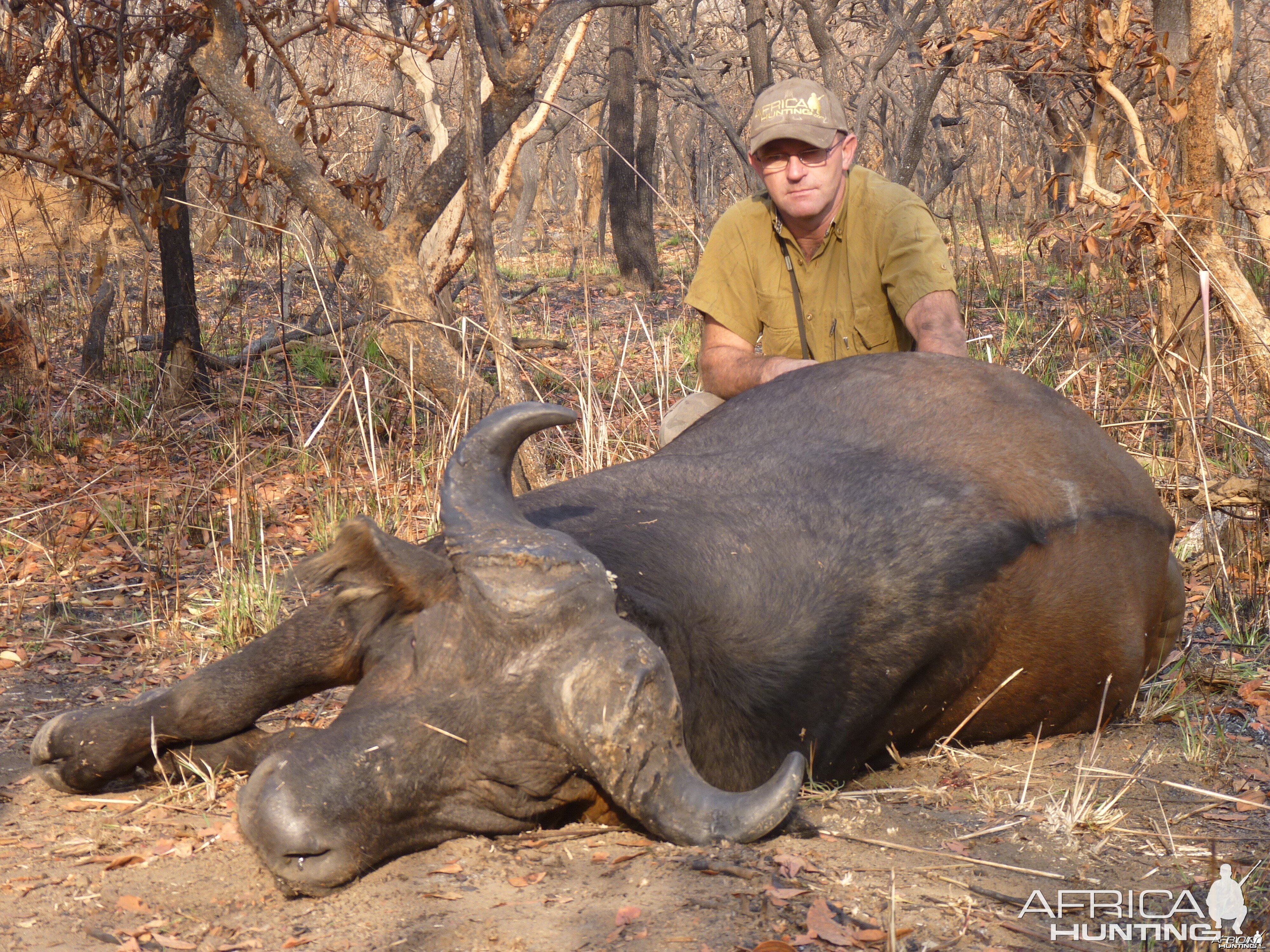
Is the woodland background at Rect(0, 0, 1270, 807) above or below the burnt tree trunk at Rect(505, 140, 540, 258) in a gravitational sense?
below

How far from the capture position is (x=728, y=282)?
15.9ft

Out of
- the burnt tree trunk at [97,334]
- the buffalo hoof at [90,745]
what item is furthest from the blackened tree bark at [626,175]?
the buffalo hoof at [90,745]

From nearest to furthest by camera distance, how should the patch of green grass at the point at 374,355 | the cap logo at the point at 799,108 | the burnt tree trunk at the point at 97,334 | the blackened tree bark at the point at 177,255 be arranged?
1. the cap logo at the point at 799,108
2. the blackened tree bark at the point at 177,255
3. the patch of green grass at the point at 374,355
4. the burnt tree trunk at the point at 97,334

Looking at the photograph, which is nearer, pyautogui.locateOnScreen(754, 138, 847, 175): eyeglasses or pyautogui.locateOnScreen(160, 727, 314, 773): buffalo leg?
pyautogui.locateOnScreen(160, 727, 314, 773): buffalo leg

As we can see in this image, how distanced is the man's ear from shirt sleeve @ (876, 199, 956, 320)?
0.30 m

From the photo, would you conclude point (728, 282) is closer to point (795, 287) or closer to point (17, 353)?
point (795, 287)

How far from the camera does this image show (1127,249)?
6.13 meters

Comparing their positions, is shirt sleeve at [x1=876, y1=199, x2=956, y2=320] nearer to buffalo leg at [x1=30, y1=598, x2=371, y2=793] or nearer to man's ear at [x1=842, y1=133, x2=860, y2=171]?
man's ear at [x1=842, y1=133, x2=860, y2=171]

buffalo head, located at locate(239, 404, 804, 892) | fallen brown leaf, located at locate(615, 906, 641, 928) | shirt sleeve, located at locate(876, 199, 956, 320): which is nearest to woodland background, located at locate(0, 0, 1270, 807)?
shirt sleeve, located at locate(876, 199, 956, 320)

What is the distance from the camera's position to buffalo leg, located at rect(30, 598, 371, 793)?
2.92m

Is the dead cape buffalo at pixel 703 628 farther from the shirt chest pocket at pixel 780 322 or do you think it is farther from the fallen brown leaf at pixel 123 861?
the shirt chest pocket at pixel 780 322

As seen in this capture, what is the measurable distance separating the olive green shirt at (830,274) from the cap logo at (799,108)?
1.14 ft

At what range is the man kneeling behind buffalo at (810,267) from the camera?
4.46 meters

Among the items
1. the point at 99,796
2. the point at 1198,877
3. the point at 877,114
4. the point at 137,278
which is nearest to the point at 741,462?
the point at 1198,877
